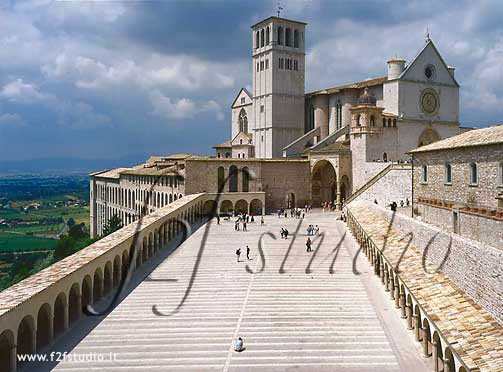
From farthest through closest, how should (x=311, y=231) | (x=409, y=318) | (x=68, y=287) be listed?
(x=311, y=231) → (x=68, y=287) → (x=409, y=318)

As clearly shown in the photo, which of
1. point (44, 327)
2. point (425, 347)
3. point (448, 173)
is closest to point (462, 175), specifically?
point (448, 173)

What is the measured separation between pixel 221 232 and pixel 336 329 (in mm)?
20272

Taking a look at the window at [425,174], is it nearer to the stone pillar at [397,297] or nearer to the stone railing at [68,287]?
the stone pillar at [397,297]

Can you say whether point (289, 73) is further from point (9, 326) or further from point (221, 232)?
point (9, 326)

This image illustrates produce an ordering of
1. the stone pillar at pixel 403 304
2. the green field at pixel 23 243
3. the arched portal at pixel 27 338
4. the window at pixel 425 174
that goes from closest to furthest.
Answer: the arched portal at pixel 27 338, the stone pillar at pixel 403 304, the window at pixel 425 174, the green field at pixel 23 243

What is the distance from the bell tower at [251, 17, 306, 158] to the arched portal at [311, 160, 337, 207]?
9595 millimetres

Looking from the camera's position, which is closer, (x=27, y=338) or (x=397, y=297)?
(x=27, y=338)

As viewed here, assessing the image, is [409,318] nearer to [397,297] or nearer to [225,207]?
[397,297]

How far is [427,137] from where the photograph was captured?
52.9 metres

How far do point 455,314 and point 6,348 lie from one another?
40.0 feet

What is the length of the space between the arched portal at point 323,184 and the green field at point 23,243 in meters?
61.3

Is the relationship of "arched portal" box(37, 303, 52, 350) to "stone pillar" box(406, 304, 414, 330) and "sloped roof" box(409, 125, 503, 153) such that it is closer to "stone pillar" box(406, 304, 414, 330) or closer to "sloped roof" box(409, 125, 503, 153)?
"stone pillar" box(406, 304, 414, 330)

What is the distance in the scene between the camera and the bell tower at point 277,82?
62281 mm

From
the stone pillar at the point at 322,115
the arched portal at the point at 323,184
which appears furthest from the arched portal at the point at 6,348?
the stone pillar at the point at 322,115
